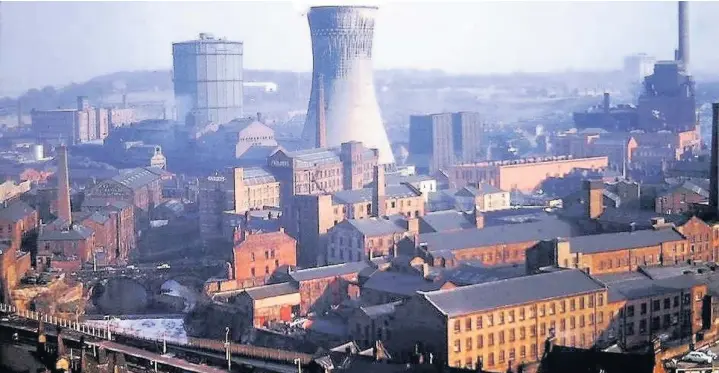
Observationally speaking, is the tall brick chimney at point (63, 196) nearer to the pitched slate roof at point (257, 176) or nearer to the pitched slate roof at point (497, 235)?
the pitched slate roof at point (257, 176)

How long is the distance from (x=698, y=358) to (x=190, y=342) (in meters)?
6.91

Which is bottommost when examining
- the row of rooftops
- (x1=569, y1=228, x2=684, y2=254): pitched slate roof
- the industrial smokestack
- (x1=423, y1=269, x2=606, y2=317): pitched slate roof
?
(x1=423, y1=269, x2=606, y2=317): pitched slate roof

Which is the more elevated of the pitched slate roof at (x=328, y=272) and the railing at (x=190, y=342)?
the pitched slate roof at (x=328, y=272)

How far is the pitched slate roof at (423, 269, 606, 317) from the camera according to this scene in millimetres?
14353

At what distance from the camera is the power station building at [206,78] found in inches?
1731

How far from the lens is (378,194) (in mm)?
23203

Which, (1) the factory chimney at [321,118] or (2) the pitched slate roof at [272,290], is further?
(1) the factory chimney at [321,118]

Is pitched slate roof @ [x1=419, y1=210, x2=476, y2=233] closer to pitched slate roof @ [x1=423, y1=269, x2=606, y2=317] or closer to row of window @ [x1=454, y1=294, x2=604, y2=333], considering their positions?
pitched slate roof @ [x1=423, y1=269, x2=606, y2=317]

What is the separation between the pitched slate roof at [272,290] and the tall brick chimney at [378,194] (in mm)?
5119

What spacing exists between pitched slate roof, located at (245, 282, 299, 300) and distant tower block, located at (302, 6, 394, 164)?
15.4m

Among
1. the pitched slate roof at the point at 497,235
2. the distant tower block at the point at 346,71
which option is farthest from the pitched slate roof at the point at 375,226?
the distant tower block at the point at 346,71

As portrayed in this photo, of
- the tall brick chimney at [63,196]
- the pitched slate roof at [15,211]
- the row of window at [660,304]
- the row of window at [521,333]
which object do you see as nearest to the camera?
the row of window at [521,333]

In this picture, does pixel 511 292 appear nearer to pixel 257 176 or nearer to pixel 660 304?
pixel 660 304

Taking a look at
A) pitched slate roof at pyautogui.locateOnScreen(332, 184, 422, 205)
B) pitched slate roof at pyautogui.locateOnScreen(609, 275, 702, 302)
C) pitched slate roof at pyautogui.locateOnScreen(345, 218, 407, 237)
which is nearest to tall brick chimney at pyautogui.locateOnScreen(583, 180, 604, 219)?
pitched slate roof at pyautogui.locateOnScreen(345, 218, 407, 237)
